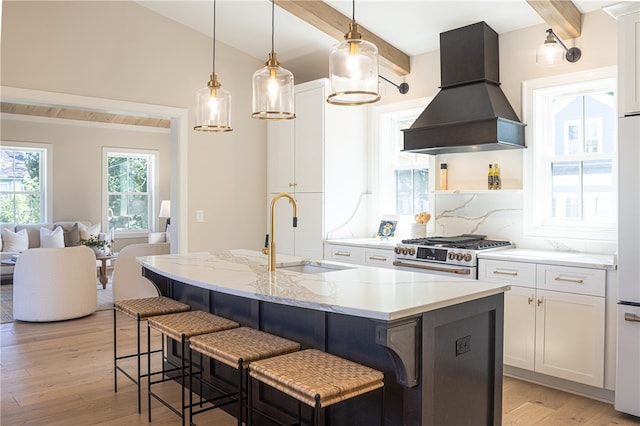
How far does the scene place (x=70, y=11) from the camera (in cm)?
448

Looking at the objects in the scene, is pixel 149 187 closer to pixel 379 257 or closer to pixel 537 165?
pixel 379 257

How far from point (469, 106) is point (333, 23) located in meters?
1.30

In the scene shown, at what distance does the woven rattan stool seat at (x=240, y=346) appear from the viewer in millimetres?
2098

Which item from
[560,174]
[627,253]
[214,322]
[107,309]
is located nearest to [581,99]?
[560,174]

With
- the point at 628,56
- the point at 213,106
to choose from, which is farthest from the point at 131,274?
the point at 628,56

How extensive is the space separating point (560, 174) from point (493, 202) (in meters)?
0.56

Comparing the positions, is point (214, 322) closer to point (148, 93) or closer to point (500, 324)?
point (500, 324)

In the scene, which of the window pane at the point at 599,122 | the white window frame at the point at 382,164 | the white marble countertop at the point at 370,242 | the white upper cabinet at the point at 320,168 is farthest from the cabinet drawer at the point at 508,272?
the white upper cabinet at the point at 320,168

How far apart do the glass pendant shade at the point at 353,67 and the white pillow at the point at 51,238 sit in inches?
269

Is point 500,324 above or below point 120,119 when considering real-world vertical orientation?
below

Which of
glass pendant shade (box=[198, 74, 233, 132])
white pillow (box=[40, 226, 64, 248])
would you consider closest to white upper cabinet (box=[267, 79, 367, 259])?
Answer: glass pendant shade (box=[198, 74, 233, 132])

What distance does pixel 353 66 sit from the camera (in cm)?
221

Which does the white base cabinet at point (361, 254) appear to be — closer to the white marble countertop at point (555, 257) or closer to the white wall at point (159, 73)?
the white marble countertop at point (555, 257)

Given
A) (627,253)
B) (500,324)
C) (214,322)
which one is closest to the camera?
(500,324)
